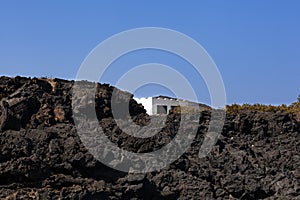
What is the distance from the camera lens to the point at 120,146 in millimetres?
13383

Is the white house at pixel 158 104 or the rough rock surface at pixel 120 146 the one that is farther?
the white house at pixel 158 104

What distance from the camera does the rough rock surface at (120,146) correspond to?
38.6ft

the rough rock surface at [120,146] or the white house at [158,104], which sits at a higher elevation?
the white house at [158,104]

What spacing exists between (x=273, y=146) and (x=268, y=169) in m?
1.27

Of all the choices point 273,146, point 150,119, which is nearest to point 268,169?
point 273,146

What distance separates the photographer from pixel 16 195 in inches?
436

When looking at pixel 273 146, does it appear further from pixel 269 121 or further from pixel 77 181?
pixel 77 181

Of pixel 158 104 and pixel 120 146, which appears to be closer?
pixel 120 146

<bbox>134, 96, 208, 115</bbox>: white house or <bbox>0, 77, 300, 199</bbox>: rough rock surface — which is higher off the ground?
<bbox>134, 96, 208, 115</bbox>: white house

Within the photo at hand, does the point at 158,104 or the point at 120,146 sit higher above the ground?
the point at 158,104

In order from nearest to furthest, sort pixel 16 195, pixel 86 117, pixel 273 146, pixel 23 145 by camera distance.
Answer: pixel 16 195
pixel 23 145
pixel 86 117
pixel 273 146

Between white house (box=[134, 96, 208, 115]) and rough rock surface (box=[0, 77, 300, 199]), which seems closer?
rough rock surface (box=[0, 77, 300, 199])

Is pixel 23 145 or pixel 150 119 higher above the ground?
pixel 150 119

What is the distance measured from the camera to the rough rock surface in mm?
11773
